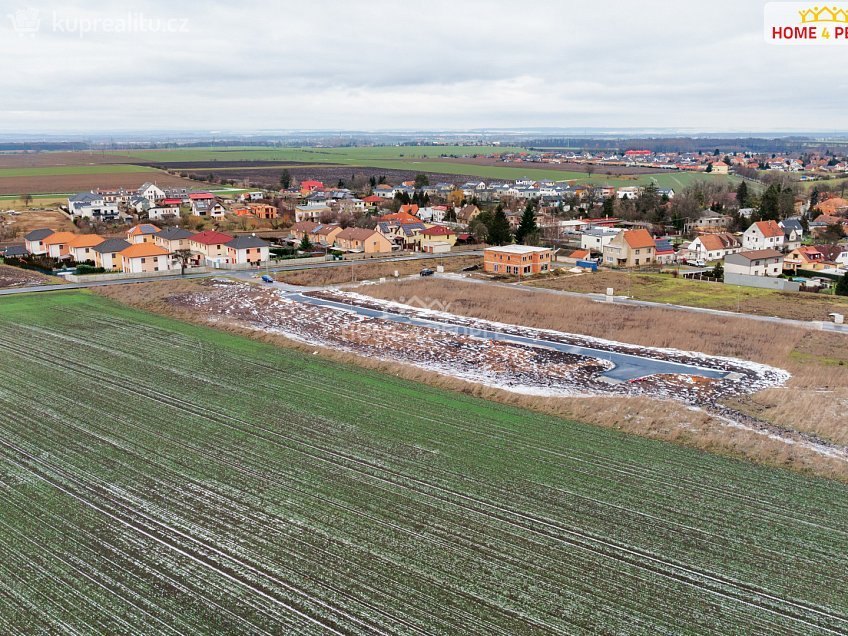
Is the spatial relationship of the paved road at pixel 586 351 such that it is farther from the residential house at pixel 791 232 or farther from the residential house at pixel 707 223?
the residential house at pixel 707 223

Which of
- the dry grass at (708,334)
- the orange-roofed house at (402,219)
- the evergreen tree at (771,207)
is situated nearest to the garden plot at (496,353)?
the dry grass at (708,334)

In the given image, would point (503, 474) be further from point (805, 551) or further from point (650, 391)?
point (650, 391)

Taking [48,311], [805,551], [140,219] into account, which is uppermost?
[140,219]

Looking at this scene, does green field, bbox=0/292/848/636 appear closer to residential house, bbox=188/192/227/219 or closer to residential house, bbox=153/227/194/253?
residential house, bbox=153/227/194/253

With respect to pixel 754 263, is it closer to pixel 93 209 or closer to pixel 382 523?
pixel 382 523

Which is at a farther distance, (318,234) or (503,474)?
(318,234)

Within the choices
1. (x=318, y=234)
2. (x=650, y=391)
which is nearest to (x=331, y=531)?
(x=650, y=391)

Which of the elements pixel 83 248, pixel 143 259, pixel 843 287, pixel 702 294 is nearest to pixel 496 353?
pixel 702 294
